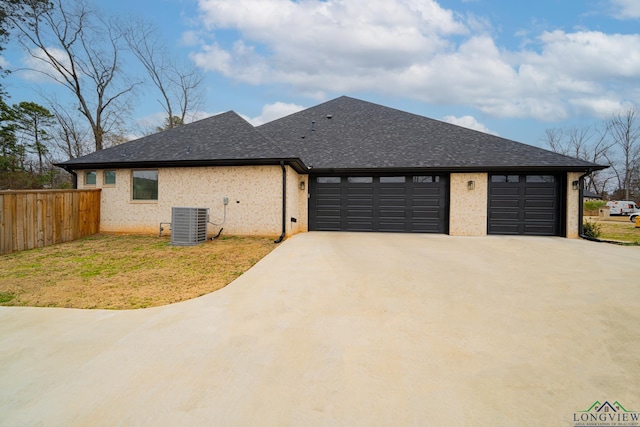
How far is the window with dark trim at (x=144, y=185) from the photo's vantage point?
987 cm

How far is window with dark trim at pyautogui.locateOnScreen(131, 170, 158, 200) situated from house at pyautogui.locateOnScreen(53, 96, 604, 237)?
0.12ft

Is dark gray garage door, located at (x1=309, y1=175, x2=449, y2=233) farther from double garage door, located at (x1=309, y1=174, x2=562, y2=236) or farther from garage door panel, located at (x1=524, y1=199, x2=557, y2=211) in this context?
garage door panel, located at (x1=524, y1=199, x2=557, y2=211)

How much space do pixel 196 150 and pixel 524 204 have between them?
12384 mm

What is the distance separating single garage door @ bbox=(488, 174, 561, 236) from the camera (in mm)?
10250

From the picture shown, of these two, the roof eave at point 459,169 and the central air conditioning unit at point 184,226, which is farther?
the roof eave at point 459,169

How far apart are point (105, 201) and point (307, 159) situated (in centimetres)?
780

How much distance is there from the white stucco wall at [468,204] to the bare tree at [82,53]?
22672 millimetres

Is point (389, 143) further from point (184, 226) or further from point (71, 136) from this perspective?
point (71, 136)

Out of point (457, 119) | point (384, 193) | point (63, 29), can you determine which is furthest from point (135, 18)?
point (457, 119)

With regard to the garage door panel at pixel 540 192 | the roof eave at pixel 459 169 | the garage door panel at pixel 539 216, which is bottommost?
the garage door panel at pixel 539 216

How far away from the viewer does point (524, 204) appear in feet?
34.0

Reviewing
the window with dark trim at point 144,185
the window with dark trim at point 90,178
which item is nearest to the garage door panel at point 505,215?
the window with dark trim at point 144,185

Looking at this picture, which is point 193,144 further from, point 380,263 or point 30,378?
point 30,378

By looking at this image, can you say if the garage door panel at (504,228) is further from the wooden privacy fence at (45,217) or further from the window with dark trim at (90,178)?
the window with dark trim at (90,178)
